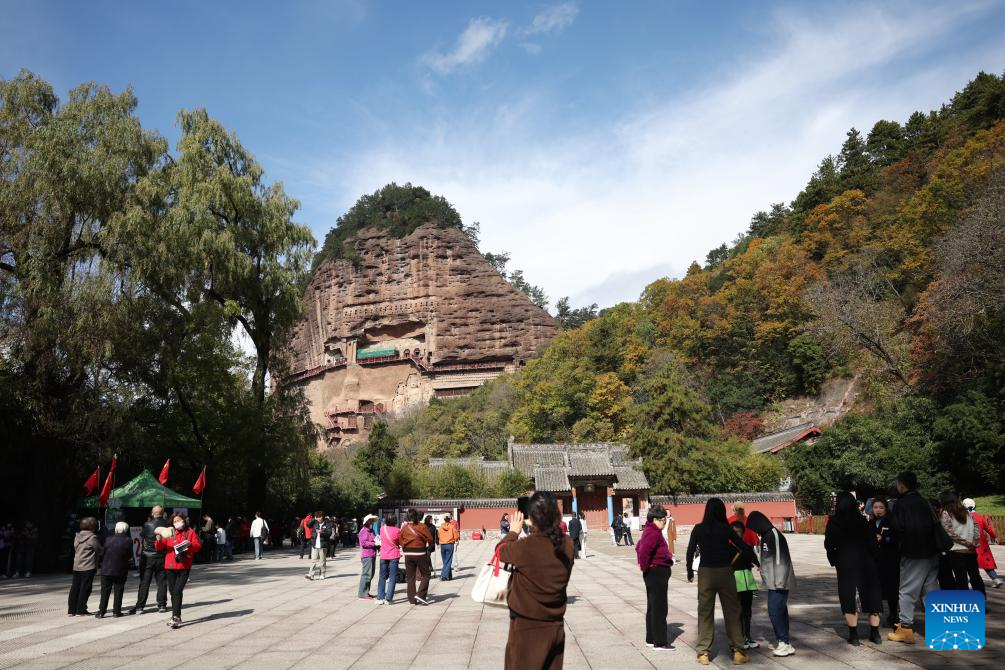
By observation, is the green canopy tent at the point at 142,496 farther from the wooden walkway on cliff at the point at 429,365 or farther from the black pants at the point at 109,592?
the wooden walkway on cliff at the point at 429,365

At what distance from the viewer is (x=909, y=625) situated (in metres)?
6.41

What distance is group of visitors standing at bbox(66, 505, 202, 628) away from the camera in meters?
8.35

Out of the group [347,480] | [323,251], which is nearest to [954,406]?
[347,480]

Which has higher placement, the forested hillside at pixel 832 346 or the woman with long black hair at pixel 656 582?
the forested hillside at pixel 832 346

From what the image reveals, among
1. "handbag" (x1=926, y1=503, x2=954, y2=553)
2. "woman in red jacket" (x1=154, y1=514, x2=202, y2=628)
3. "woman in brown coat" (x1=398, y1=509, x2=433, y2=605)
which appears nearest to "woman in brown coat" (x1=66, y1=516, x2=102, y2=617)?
"woman in red jacket" (x1=154, y1=514, x2=202, y2=628)

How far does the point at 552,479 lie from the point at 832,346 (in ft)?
51.2

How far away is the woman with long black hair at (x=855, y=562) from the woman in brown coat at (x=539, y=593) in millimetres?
3539

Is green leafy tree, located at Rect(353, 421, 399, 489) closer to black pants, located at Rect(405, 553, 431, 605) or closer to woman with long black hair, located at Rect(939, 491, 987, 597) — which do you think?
black pants, located at Rect(405, 553, 431, 605)

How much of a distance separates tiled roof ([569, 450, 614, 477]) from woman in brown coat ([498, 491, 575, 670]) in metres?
31.5

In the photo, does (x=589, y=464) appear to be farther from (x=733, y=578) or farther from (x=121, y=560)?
(x=733, y=578)

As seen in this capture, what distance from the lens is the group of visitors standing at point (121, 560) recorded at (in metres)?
8.35

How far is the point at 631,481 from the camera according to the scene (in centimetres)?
3466

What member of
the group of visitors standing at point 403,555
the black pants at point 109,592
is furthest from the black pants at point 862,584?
the black pants at point 109,592

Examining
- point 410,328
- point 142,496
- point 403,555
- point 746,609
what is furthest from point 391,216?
point 746,609
